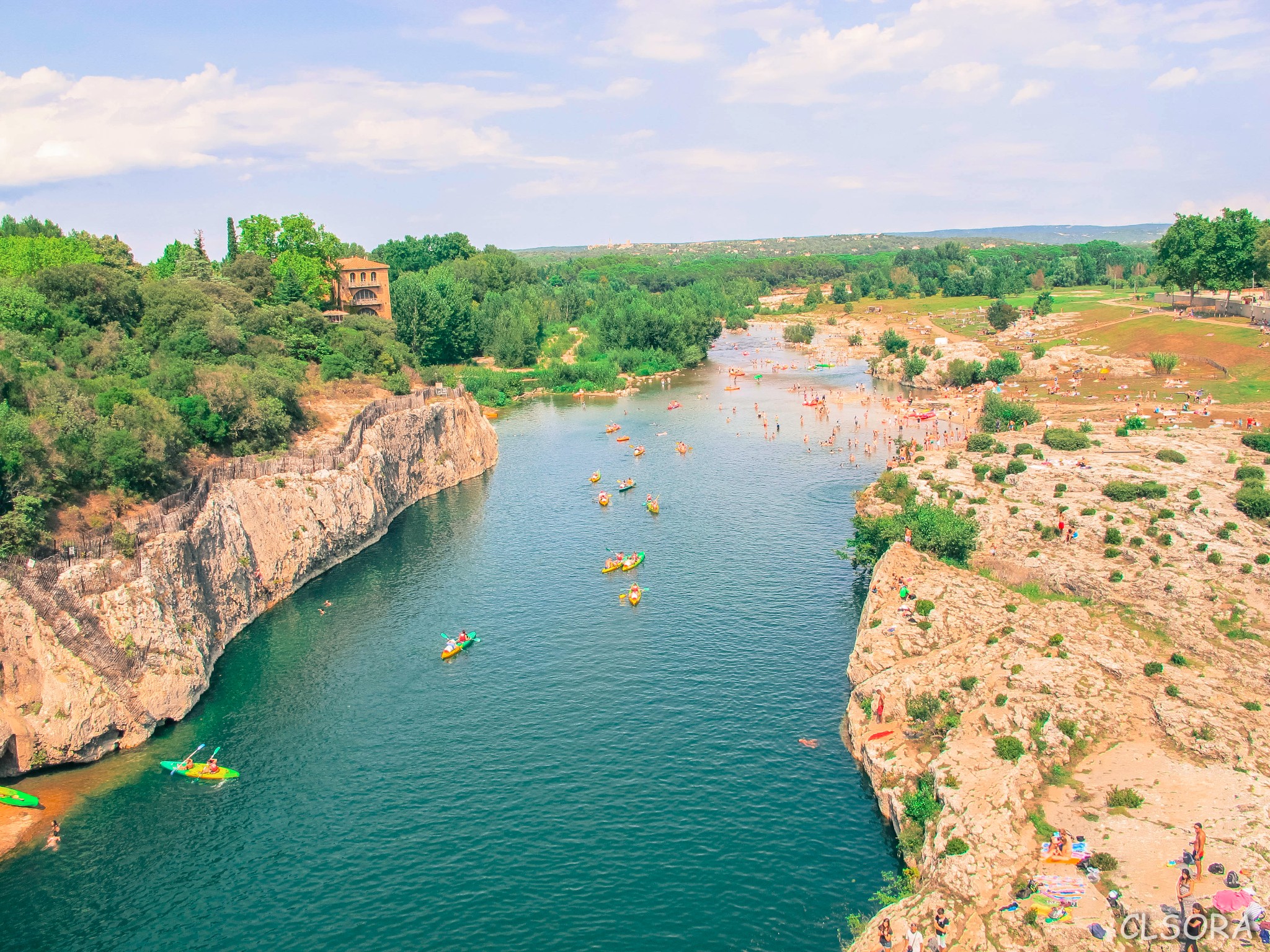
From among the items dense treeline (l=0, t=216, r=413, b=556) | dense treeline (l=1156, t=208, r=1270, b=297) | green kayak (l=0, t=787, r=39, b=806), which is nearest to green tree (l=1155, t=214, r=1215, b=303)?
dense treeline (l=1156, t=208, r=1270, b=297)

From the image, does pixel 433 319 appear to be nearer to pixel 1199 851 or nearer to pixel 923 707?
pixel 923 707

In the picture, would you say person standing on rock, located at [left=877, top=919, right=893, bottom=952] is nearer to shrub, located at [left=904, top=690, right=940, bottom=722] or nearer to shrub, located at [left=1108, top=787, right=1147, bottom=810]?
shrub, located at [left=1108, top=787, right=1147, bottom=810]

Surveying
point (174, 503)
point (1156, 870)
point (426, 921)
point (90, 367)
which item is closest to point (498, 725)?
point (426, 921)

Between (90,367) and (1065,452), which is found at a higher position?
(90,367)

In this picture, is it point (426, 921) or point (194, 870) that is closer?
point (426, 921)

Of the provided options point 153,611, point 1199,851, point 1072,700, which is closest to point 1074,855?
point 1199,851

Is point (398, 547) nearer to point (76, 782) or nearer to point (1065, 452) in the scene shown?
point (76, 782)

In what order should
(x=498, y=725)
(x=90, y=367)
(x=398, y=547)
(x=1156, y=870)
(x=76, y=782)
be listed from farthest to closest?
(x=398, y=547) < (x=90, y=367) < (x=498, y=725) < (x=76, y=782) < (x=1156, y=870)
